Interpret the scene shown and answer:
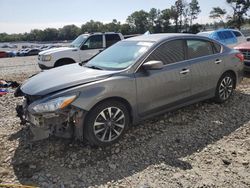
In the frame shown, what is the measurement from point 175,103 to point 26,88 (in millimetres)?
2506

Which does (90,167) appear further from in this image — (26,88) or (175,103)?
(175,103)

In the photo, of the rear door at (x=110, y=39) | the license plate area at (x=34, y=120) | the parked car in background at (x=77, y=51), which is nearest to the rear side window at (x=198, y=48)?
the license plate area at (x=34, y=120)

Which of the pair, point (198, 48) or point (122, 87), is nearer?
point (122, 87)

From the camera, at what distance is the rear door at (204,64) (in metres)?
4.70

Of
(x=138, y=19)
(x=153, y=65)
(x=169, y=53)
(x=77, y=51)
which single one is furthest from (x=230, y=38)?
(x=138, y=19)

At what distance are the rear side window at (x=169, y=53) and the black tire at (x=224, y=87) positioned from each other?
127cm

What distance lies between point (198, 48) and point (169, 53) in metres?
0.84

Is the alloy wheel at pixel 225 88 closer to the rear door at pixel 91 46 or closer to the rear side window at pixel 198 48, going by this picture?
the rear side window at pixel 198 48

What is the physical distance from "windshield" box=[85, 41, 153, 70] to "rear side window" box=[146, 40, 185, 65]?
183 mm

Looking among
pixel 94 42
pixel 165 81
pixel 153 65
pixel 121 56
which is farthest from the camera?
pixel 94 42

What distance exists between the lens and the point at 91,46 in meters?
9.97

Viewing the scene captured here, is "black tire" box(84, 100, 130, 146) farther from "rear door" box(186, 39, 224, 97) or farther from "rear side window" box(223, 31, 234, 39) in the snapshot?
"rear side window" box(223, 31, 234, 39)

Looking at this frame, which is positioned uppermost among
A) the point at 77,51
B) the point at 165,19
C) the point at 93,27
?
the point at 165,19

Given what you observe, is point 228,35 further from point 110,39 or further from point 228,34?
point 110,39
